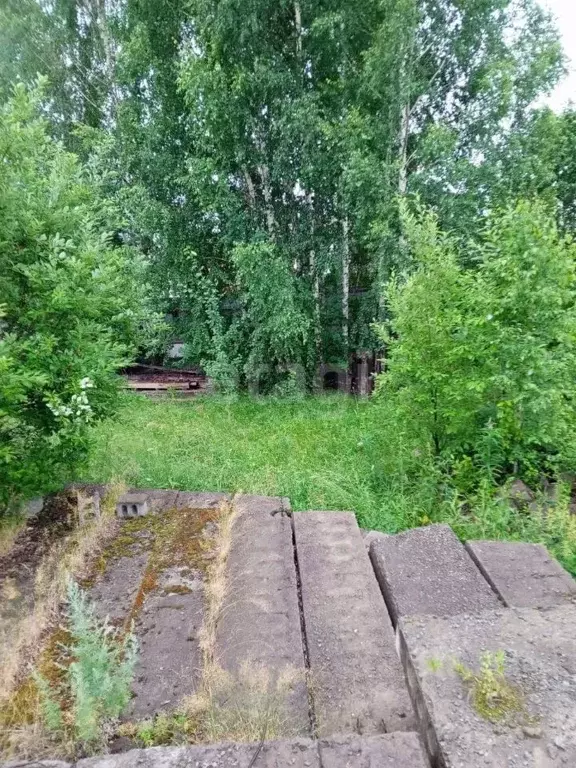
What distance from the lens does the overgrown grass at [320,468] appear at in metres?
3.65

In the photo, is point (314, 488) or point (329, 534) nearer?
point (329, 534)

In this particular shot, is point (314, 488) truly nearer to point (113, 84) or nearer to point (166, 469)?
point (166, 469)

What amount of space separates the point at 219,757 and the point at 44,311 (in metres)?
2.61

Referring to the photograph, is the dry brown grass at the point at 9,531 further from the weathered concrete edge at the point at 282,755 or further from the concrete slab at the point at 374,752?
the concrete slab at the point at 374,752

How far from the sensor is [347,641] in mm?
2234

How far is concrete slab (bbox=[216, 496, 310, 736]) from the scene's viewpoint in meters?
2.04

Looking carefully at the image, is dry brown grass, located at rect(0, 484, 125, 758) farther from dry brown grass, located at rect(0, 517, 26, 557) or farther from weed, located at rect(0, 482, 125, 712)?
dry brown grass, located at rect(0, 517, 26, 557)

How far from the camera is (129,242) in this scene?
8797 mm

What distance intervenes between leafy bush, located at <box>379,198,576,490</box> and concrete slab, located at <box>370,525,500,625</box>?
3.86 feet

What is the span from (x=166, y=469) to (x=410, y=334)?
2692mm

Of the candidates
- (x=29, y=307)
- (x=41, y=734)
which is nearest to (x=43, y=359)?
(x=29, y=307)

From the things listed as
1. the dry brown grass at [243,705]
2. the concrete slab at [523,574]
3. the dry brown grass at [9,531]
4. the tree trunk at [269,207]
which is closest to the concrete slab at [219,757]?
the dry brown grass at [243,705]

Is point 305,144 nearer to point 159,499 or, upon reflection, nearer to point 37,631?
point 159,499

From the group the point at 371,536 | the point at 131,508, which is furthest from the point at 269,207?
the point at 371,536
